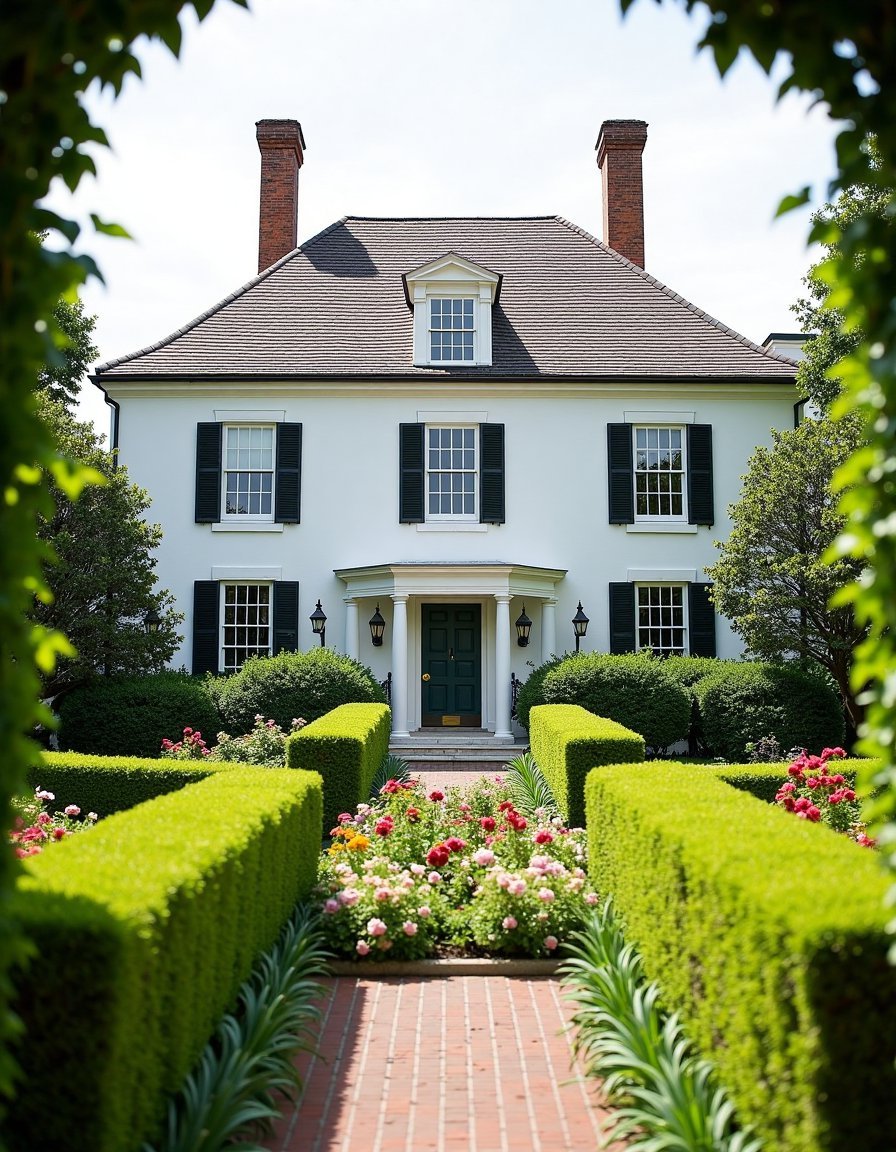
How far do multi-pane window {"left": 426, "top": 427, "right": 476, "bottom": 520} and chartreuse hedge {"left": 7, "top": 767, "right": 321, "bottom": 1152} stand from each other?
46.9ft

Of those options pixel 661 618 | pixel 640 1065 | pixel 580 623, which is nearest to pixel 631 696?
pixel 580 623

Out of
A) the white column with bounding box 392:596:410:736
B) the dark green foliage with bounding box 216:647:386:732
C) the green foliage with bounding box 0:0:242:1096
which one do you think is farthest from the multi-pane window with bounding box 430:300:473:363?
the green foliage with bounding box 0:0:242:1096

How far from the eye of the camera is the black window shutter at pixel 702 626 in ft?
62.1

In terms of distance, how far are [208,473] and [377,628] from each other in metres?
4.37

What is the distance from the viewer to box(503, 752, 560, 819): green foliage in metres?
10.7

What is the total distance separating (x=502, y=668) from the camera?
18.3 metres

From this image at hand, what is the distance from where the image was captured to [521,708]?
1717 cm

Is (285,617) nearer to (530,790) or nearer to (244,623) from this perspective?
(244,623)

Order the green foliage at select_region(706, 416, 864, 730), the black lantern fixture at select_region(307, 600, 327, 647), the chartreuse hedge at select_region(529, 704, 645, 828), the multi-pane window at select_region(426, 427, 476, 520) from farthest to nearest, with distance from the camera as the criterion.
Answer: the multi-pane window at select_region(426, 427, 476, 520)
the black lantern fixture at select_region(307, 600, 327, 647)
the green foliage at select_region(706, 416, 864, 730)
the chartreuse hedge at select_region(529, 704, 645, 828)

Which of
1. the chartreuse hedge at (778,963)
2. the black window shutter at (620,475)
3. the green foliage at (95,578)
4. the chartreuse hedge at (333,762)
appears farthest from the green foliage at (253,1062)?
the black window shutter at (620,475)

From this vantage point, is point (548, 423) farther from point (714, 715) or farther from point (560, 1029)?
point (560, 1029)

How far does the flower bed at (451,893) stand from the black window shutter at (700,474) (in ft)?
39.4

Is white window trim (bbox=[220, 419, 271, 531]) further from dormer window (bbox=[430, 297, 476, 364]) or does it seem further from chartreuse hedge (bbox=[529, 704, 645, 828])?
chartreuse hedge (bbox=[529, 704, 645, 828])

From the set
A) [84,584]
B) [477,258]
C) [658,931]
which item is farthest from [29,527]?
[477,258]
